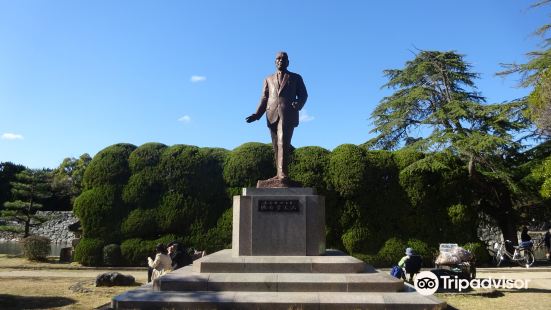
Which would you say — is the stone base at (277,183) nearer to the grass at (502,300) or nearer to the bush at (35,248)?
the grass at (502,300)

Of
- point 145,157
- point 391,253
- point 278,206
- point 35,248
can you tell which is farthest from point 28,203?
point 278,206

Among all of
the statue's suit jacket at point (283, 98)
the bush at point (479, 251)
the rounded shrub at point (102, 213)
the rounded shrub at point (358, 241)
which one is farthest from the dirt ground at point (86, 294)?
the statue's suit jacket at point (283, 98)

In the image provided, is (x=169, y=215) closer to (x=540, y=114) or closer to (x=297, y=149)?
(x=297, y=149)

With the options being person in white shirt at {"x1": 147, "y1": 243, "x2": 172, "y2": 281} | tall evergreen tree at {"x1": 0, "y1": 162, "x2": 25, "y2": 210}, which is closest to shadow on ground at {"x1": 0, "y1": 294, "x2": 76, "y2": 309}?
person in white shirt at {"x1": 147, "y1": 243, "x2": 172, "y2": 281}

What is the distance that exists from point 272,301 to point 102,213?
13802 mm

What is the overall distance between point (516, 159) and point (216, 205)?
1424cm

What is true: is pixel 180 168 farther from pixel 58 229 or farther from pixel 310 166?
pixel 58 229

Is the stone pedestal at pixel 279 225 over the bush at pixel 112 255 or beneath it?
over

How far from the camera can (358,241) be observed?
17141mm

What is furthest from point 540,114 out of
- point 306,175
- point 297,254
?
point 297,254

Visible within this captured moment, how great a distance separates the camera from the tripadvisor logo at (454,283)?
10438 millimetres

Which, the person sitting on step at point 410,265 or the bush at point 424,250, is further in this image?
the bush at point 424,250

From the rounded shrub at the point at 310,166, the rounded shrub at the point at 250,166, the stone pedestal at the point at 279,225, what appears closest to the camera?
the stone pedestal at the point at 279,225

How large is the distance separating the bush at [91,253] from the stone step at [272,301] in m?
12.5
